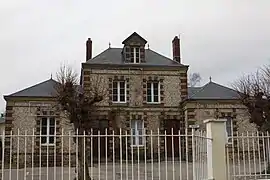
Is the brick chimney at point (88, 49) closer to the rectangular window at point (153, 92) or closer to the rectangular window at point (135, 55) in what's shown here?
the rectangular window at point (135, 55)

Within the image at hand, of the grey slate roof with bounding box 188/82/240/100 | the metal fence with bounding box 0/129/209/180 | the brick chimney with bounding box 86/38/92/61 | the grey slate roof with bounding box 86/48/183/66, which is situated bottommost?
the metal fence with bounding box 0/129/209/180

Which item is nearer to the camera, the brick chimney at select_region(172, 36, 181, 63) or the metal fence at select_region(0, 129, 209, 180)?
the metal fence at select_region(0, 129, 209, 180)

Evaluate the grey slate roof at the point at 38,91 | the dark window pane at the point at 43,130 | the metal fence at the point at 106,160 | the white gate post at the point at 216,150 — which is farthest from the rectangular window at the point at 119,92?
the white gate post at the point at 216,150

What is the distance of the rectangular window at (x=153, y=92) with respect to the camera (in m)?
24.2

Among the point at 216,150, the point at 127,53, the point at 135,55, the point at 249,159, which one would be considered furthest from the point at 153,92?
the point at 216,150

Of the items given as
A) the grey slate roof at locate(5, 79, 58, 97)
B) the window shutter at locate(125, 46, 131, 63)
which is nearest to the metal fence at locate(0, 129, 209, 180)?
the grey slate roof at locate(5, 79, 58, 97)

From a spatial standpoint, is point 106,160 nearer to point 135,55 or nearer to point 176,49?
point 135,55

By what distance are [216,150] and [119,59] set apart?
17.9 meters

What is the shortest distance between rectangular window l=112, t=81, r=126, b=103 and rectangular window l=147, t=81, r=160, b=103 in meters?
1.65

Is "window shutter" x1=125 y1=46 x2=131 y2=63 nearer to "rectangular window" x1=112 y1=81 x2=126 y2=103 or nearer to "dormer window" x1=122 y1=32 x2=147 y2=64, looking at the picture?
"dormer window" x1=122 y1=32 x2=147 y2=64

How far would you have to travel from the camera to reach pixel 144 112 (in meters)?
23.9

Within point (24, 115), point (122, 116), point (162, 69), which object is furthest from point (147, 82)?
point (24, 115)

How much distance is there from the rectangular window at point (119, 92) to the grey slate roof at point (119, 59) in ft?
4.46

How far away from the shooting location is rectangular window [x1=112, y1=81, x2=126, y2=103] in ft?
78.4
